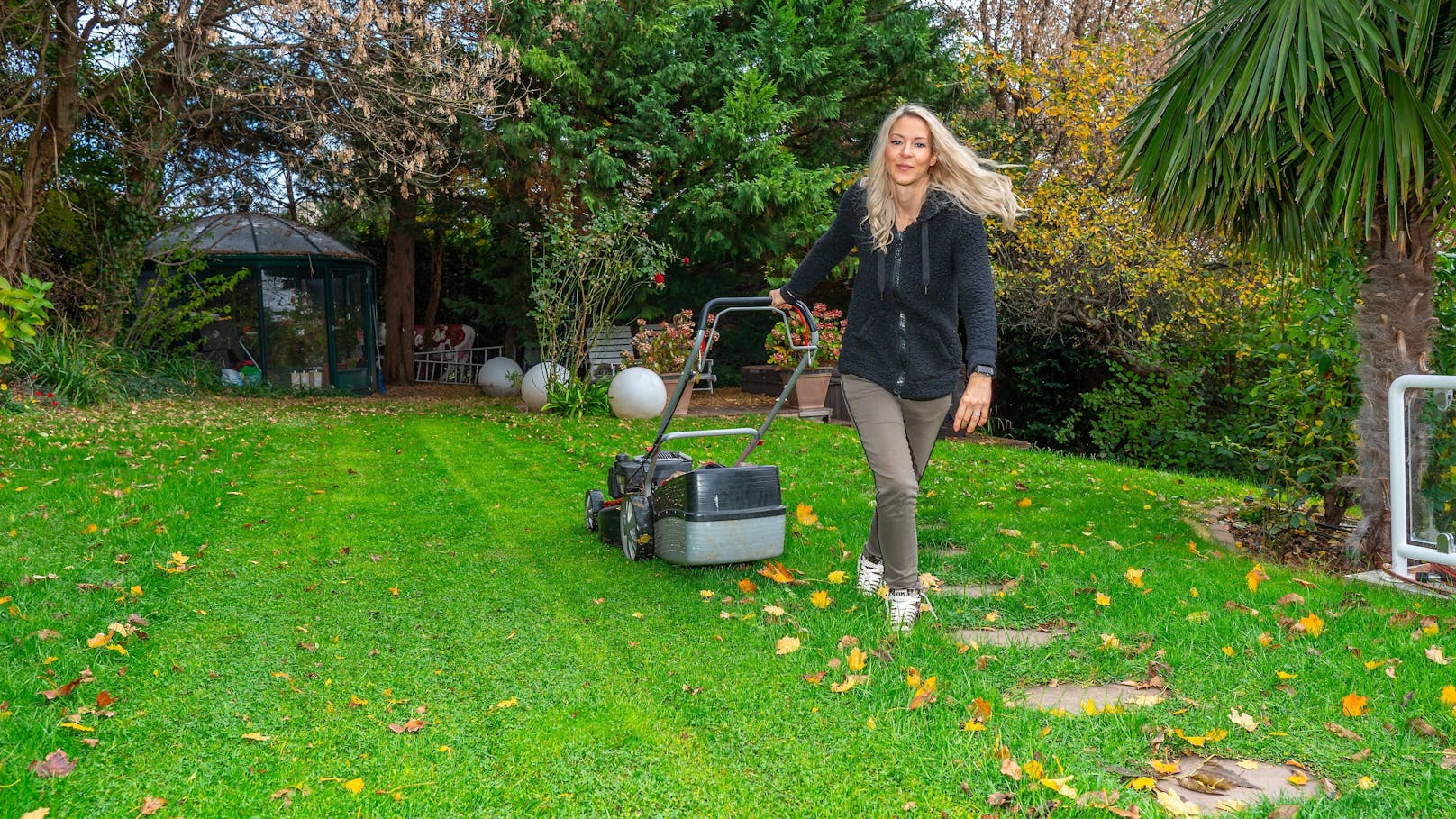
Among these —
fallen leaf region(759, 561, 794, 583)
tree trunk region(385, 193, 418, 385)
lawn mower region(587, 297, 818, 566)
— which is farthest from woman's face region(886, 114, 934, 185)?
tree trunk region(385, 193, 418, 385)

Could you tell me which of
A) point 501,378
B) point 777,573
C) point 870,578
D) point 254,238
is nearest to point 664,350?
point 501,378

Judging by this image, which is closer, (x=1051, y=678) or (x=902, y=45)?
(x=1051, y=678)

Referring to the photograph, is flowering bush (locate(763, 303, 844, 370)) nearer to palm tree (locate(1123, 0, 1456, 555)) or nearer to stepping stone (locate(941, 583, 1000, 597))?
palm tree (locate(1123, 0, 1456, 555))

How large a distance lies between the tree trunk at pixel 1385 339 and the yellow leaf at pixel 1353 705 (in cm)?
244

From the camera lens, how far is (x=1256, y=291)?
999cm

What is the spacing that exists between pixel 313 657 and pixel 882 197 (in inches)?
97.9

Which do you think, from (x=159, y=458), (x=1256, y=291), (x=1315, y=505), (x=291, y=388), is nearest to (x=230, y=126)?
(x=291, y=388)

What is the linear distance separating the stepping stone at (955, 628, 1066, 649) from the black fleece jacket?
0.85m

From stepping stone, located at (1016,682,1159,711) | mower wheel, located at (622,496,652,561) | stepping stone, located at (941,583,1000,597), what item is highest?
mower wheel, located at (622,496,652,561)

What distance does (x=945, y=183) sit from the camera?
3748 millimetres

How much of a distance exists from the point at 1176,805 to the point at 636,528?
2.86 meters

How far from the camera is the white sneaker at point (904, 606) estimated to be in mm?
3752

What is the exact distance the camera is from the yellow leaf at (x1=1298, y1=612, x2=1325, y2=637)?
3.62m

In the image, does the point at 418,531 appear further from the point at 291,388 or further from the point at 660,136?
the point at 291,388
